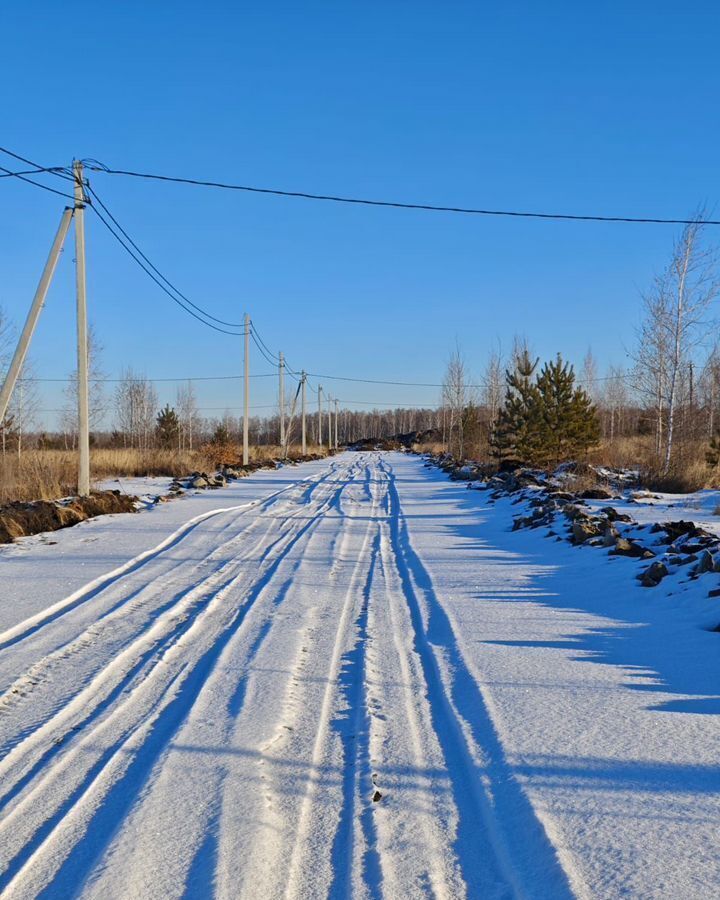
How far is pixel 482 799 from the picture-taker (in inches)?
126

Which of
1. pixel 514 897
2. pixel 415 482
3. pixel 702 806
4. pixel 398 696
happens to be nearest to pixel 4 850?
pixel 514 897

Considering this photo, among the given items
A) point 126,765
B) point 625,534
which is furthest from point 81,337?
point 126,765

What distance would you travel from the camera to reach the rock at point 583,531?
9938 mm

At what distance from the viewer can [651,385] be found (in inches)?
1147

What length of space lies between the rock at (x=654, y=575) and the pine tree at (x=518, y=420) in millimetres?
23867

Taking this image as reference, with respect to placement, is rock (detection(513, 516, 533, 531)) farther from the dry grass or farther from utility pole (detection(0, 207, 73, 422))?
the dry grass

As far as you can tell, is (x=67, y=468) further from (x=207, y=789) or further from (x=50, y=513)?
(x=207, y=789)

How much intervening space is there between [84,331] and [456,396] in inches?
1263

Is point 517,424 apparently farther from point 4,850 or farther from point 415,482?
point 4,850

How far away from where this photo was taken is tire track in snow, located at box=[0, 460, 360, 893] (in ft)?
9.23

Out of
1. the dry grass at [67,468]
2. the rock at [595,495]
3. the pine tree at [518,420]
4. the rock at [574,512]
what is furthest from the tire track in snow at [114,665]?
the pine tree at [518,420]

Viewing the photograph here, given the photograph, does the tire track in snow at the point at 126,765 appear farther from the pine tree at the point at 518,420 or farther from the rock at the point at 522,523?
the pine tree at the point at 518,420

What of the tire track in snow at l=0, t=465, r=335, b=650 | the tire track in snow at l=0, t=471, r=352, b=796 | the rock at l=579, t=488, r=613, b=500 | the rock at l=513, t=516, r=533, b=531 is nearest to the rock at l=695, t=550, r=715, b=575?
the tire track in snow at l=0, t=471, r=352, b=796

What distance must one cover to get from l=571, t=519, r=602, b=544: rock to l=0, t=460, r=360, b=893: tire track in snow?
6109 millimetres
